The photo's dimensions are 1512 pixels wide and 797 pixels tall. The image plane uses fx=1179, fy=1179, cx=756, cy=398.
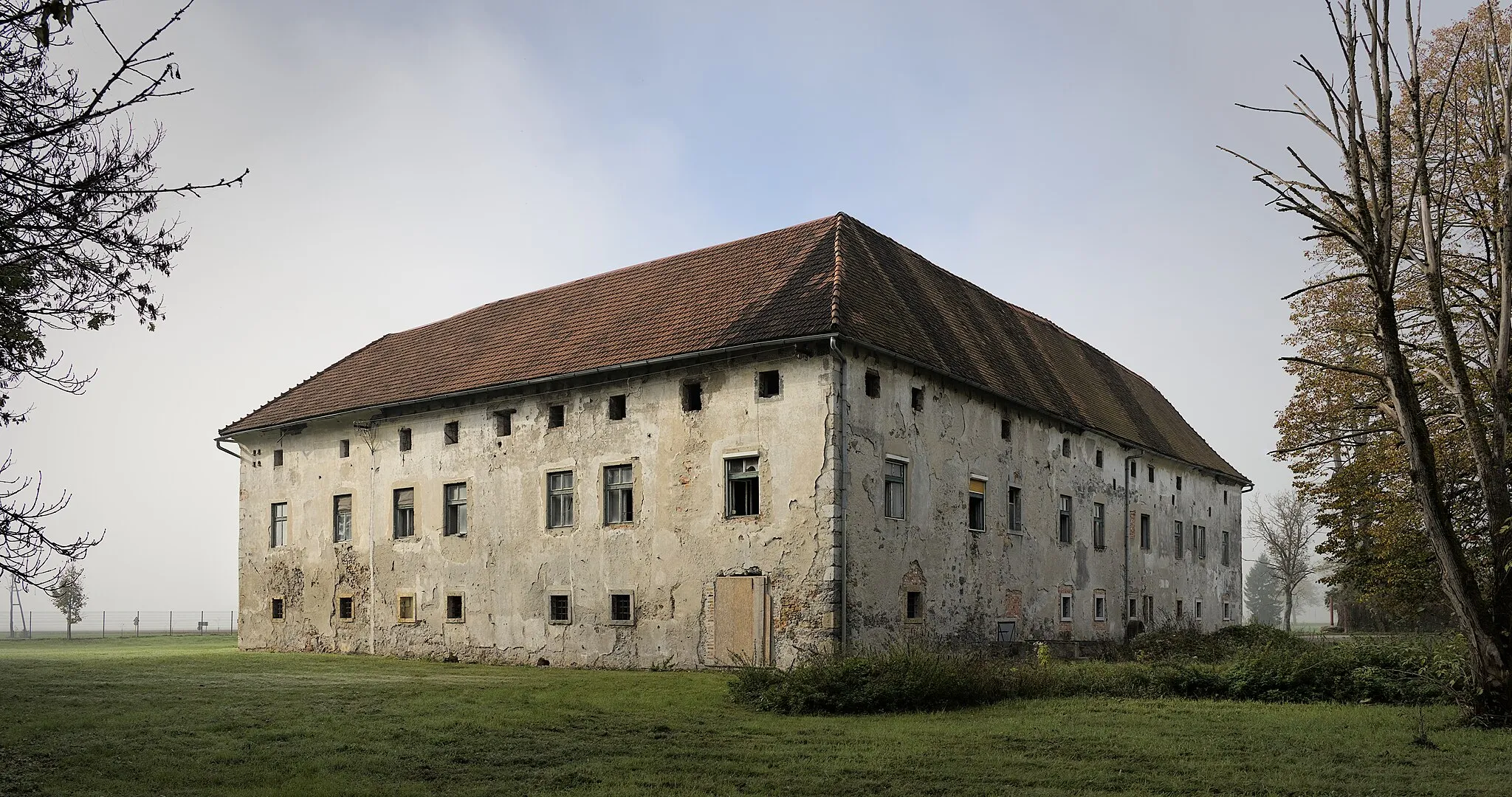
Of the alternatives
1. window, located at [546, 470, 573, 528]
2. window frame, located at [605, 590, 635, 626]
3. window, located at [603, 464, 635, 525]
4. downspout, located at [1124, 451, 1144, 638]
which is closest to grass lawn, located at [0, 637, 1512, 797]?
window frame, located at [605, 590, 635, 626]

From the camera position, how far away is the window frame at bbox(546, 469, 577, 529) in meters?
24.2

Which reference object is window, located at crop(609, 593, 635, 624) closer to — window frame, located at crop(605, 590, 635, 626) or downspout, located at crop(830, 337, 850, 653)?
window frame, located at crop(605, 590, 635, 626)

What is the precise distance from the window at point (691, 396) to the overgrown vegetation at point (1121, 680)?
6.53m

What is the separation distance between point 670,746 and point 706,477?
1050 cm

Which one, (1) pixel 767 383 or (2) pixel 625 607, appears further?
(2) pixel 625 607

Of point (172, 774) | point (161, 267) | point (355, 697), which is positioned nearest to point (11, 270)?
point (161, 267)

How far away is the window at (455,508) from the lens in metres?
26.3

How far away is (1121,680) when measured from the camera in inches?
671

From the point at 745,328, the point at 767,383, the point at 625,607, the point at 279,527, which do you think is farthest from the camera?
the point at 279,527

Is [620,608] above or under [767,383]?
under

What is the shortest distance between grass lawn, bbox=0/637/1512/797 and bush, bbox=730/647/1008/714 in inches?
18.9

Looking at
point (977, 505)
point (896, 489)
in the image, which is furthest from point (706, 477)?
point (977, 505)

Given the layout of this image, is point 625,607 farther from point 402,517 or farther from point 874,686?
point 874,686

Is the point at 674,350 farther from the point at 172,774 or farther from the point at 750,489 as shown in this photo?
the point at 172,774
